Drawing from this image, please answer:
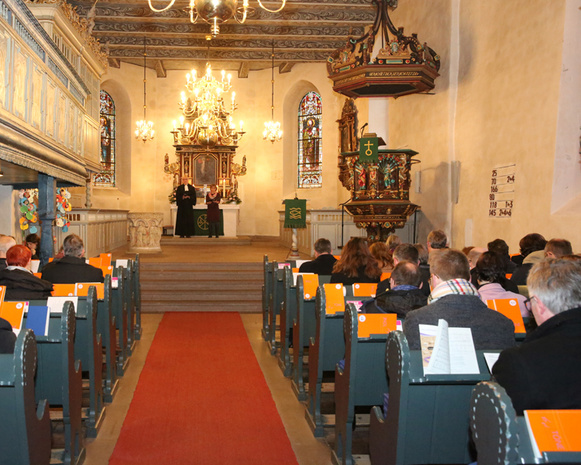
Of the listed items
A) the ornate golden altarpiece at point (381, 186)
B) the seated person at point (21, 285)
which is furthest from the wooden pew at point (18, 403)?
the ornate golden altarpiece at point (381, 186)

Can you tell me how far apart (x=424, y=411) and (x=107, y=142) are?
61.7ft

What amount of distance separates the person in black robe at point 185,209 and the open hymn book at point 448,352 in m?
15.1

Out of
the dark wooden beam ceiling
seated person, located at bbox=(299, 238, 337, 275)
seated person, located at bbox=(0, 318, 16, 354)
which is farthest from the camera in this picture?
the dark wooden beam ceiling

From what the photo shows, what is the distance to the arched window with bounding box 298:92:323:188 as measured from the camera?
774 inches

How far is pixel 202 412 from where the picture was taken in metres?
4.50

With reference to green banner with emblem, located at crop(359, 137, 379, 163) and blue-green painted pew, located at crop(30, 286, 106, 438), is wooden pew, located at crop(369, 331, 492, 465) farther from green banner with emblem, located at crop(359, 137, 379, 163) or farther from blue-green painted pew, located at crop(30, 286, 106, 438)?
green banner with emblem, located at crop(359, 137, 379, 163)

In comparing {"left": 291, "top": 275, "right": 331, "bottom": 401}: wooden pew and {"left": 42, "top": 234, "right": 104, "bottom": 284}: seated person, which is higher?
{"left": 42, "top": 234, "right": 104, "bottom": 284}: seated person

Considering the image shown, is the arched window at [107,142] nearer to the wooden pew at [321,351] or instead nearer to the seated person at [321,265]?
the seated person at [321,265]

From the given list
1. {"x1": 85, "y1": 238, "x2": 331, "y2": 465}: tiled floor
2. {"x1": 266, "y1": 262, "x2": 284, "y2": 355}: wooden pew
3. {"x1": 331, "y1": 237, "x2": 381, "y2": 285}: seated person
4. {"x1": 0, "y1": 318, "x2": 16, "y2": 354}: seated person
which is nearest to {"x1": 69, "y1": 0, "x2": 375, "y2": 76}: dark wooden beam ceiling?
{"x1": 85, "y1": 238, "x2": 331, "y2": 465}: tiled floor

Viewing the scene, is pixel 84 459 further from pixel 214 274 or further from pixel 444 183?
pixel 444 183

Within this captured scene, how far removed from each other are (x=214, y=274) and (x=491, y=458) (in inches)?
359

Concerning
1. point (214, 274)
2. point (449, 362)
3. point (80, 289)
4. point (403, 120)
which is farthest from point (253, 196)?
point (449, 362)

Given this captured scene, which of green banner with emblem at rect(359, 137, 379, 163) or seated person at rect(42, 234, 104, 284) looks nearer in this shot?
seated person at rect(42, 234, 104, 284)

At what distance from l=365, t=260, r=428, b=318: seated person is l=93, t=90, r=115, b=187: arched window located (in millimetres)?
17252
